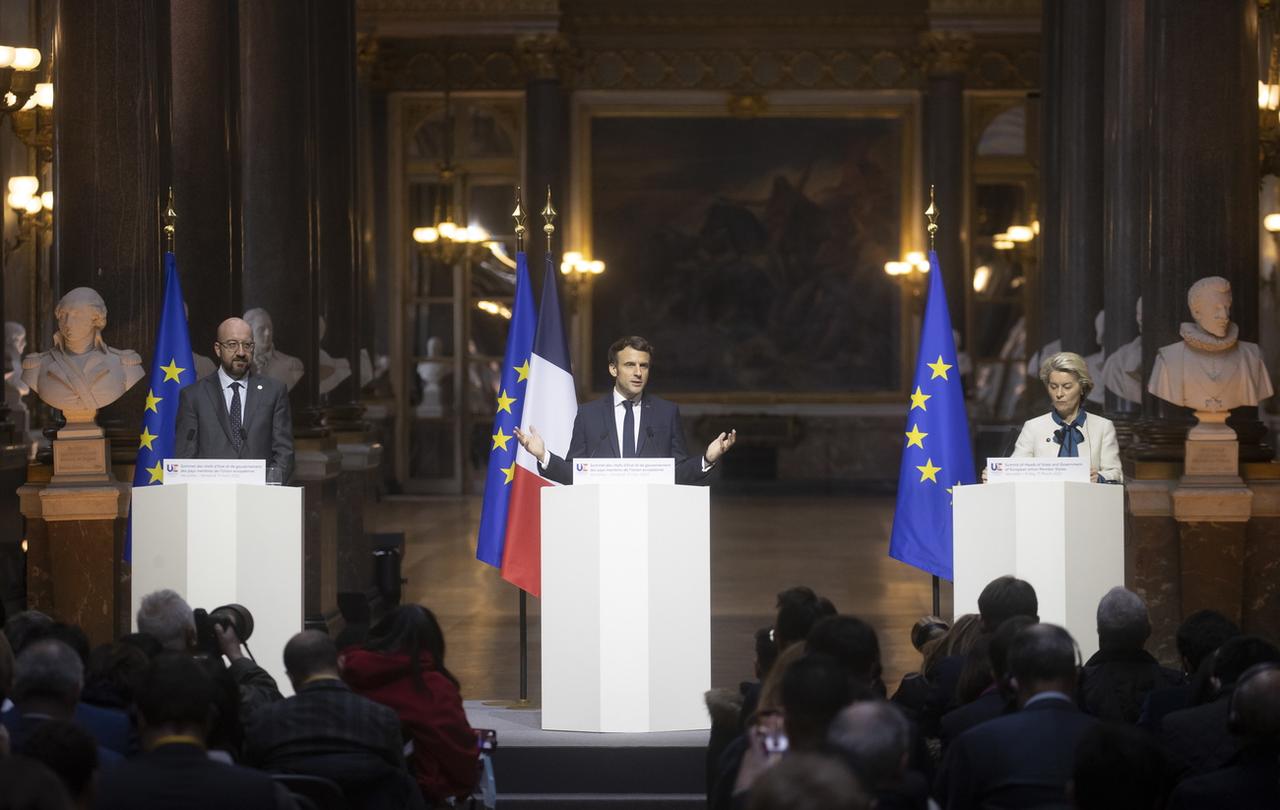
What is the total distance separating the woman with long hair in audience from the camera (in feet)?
19.8

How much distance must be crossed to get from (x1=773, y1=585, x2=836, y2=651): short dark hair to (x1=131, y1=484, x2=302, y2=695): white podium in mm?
2699

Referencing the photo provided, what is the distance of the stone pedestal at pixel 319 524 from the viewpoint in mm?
12047

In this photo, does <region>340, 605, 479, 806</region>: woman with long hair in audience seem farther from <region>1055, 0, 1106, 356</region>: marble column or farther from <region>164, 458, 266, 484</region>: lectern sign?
<region>1055, 0, 1106, 356</region>: marble column

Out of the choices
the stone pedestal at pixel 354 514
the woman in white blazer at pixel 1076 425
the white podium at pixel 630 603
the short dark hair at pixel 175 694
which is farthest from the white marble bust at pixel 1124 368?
the short dark hair at pixel 175 694

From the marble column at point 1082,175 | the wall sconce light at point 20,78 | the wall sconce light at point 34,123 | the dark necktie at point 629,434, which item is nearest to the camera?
the dark necktie at point 629,434

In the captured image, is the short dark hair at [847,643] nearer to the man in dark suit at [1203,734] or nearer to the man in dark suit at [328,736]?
the man in dark suit at [1203,734]

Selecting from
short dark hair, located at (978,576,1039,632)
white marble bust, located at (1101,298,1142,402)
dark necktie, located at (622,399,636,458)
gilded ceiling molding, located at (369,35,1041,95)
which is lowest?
short dark hair, located at (978,576,1039,632)

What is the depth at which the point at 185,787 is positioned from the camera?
433 centimetres

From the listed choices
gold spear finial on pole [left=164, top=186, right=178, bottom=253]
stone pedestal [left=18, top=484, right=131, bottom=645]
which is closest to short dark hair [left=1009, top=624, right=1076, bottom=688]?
stone pedestal [left=18, top=484, right=131, bottom=645]

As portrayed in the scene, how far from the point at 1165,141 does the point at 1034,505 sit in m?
3.22

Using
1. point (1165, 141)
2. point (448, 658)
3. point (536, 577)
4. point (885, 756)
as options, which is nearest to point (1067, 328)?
Result: point (1165, 141)

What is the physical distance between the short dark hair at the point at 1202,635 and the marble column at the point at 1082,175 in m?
9.48

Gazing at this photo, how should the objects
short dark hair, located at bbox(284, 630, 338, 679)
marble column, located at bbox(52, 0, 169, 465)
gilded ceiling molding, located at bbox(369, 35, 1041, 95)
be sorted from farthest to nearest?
gilded ceiling molding, located at bbox(369, 35, 1041, 95) < marble column, located at bbox(52, 0, 169, 465) < short dark hair, located at bbox(284, 630, 338, 679)

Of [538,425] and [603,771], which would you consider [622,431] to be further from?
[603,771]
